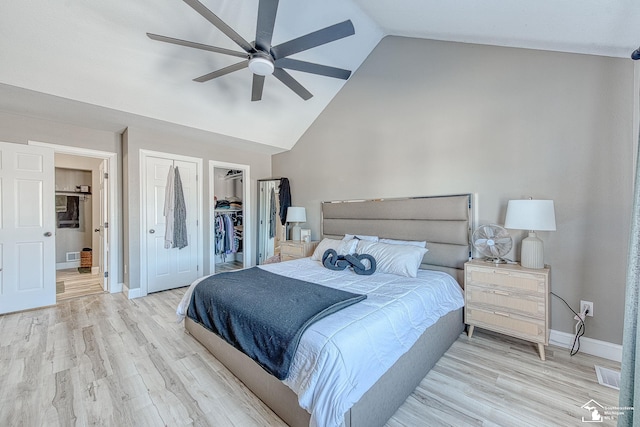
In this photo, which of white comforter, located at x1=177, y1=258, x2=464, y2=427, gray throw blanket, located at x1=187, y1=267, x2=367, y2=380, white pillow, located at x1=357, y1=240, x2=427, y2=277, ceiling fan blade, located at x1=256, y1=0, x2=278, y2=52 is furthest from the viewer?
white pillow, located at x1=357, y1=240, x2=427, y2=277

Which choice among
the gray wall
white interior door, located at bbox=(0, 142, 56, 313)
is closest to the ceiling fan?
the gray wall

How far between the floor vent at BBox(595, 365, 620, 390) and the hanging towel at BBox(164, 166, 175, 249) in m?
5.08

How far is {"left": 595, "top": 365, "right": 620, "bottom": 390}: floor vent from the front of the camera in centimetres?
193

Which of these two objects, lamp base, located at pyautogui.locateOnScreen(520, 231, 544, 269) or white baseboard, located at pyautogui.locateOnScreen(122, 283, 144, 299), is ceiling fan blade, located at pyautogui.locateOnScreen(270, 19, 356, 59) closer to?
lamp base, located at pyautogui.locateOnScreen(520, 231, 544, 269)

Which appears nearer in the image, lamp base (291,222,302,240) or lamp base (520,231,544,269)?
lamp base (520,231,544,269)

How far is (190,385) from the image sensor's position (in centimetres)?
194

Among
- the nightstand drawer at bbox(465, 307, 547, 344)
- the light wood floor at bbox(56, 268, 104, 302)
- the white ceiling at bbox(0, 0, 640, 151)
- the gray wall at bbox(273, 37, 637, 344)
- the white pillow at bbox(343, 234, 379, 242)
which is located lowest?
the light wood floor at bbox(56, 268, 104, 302)

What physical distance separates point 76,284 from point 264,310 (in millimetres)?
4669

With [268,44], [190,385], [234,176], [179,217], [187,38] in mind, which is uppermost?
[187,38]

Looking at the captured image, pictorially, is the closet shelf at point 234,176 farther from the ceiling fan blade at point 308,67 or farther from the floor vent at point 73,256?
the ceiling fan blade at point 308,67

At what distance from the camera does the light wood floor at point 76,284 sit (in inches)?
157

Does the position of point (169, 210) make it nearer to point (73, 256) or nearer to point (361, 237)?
point (361, 237)

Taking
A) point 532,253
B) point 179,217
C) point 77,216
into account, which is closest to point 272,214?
point 179,217

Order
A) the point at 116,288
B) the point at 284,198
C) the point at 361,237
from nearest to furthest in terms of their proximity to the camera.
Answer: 1. the point at 361,237
2. the point at 116,288
3. the point at 284,198
